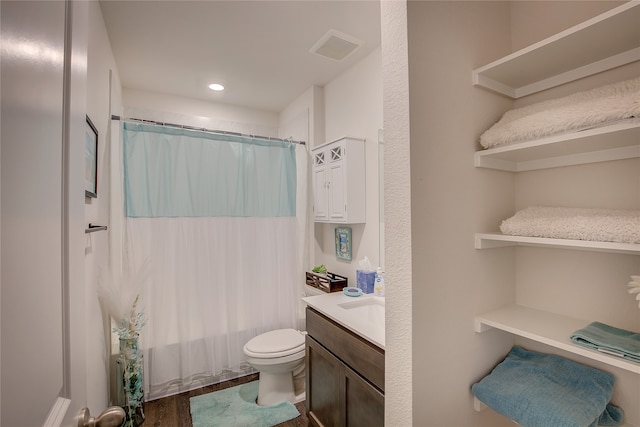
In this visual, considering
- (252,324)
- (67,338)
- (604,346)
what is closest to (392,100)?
(604,346)

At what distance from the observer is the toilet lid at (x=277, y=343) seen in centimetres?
210

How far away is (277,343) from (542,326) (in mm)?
1690

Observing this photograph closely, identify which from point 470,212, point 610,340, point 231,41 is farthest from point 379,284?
point 231,41

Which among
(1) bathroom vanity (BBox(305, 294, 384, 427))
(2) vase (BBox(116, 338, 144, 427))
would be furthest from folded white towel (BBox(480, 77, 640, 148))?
(2) vase (BBox(116, 338, 144, 427))

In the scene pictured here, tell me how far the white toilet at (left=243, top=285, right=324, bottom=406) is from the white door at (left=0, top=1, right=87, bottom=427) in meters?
1.60

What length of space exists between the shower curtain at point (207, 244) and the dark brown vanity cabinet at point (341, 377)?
0.90 m

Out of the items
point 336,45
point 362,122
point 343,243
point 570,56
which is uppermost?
point 336,45

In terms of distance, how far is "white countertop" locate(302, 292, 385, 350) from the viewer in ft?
4.33

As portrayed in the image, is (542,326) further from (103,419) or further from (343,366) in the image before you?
(103,419)

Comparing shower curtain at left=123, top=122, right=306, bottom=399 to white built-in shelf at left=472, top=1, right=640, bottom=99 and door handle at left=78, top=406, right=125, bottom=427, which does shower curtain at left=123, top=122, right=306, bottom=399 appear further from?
white built-in shelf at left=472, top=1, right=640, bottom=99

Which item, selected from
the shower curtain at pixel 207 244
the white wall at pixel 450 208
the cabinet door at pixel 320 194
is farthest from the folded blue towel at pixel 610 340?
the shower curtain at pixel 207 244

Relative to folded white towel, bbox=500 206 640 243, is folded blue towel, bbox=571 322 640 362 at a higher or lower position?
lower

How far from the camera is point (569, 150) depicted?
3.40 feet

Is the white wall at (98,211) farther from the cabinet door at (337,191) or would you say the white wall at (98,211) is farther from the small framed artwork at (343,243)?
the small framed artwork at (343,243)
